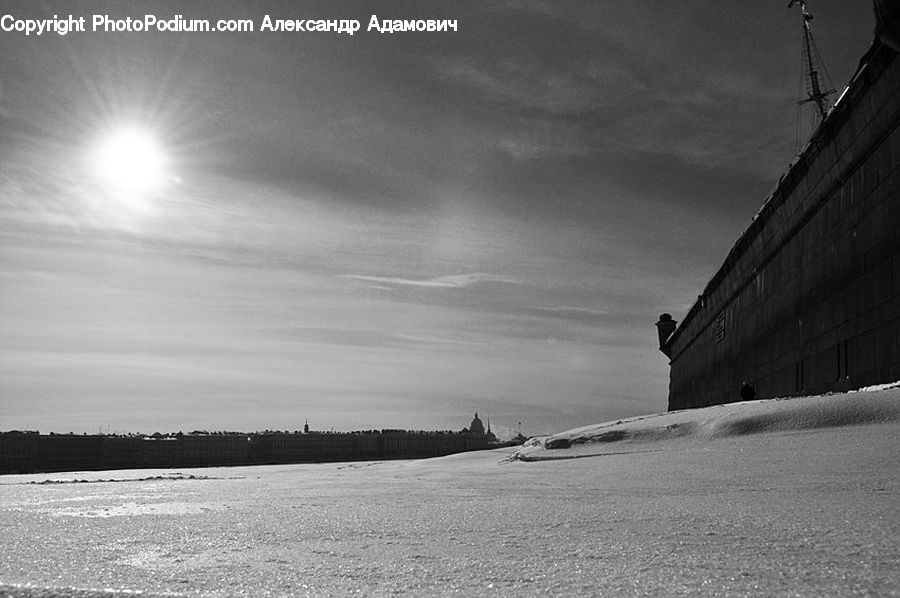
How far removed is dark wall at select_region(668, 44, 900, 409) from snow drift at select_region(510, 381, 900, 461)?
141 inches

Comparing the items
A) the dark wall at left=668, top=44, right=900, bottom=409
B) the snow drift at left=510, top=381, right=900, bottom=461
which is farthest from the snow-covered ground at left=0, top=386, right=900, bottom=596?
the dark wall at left=668, top=44, right=900, bottom=409

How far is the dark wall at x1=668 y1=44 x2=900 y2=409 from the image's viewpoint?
11.5 metres

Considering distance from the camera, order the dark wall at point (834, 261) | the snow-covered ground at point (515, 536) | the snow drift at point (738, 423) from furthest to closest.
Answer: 1. the dark wall at point (834, 261)
2. the snow drift at point (738, 423)
3. the snow-covered ground at point (515, 536)

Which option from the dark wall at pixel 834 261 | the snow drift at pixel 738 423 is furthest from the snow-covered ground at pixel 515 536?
the dark wall at pixel 834 261

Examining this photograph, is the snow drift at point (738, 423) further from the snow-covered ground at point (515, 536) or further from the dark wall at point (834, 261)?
the dark wall at point (834, 261)

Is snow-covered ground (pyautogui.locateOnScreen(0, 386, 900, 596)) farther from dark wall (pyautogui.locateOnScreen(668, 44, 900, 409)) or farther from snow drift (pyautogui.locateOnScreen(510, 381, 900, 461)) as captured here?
dark wall (pyautogui.locateOnScreen(668, 44, 900, 409))

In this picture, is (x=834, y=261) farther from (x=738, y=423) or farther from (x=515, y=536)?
(x=515, y=536)

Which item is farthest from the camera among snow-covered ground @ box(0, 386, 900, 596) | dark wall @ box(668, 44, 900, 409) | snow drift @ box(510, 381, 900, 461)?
dark wall @ box(668, 44, 900, 409)

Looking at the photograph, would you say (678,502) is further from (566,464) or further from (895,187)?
(895,187)

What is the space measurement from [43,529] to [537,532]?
7.34 ft

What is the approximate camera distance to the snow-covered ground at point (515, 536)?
2.02 meters

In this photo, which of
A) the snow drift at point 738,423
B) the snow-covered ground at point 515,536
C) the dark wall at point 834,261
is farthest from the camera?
the dark wall at point 834,261

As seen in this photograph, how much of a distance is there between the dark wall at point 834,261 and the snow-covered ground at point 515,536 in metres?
6.90

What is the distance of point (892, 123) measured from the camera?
11531 mm
